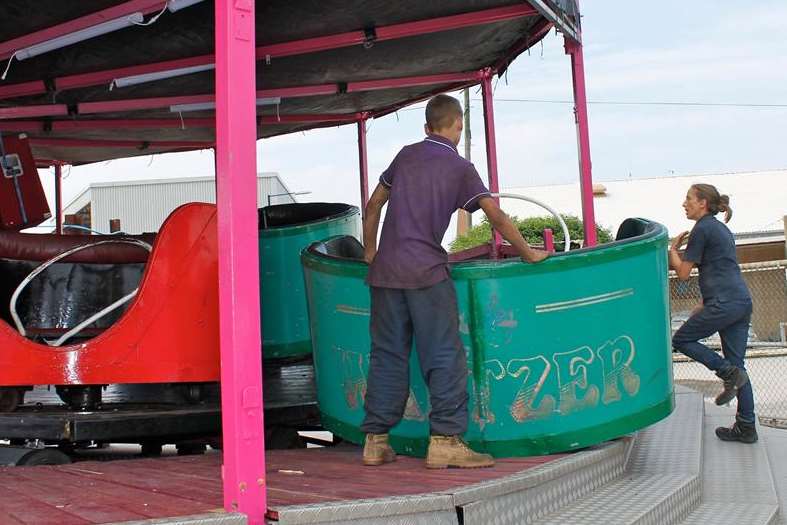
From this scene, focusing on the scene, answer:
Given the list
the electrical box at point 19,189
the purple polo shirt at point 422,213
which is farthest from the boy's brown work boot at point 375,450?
the electrical box at point 19,189

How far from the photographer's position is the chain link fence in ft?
29.6

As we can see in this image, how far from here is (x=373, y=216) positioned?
393 cm

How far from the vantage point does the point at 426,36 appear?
18.6 feet

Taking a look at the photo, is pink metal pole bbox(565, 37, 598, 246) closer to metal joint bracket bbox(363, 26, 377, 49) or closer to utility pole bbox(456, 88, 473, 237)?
metal joint bracket bbox(363, 26, 377, 49)

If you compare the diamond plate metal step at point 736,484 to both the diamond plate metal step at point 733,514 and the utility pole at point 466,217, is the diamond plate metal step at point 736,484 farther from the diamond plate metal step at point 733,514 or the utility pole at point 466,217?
the utility pole at point 466,217

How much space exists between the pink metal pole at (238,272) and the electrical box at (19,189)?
4765 millimetres

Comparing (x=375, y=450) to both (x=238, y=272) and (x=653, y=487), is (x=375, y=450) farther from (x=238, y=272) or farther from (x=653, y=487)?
(x=238, y=272)

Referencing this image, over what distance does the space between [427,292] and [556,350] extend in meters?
0.60

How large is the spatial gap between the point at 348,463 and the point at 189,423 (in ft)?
3.59

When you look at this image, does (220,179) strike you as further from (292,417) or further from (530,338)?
(292,417)

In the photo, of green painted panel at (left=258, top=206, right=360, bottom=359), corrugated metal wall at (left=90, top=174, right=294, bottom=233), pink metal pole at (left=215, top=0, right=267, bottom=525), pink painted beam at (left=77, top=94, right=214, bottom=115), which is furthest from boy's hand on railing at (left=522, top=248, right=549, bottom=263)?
corrugated metal wall at (left=90, top=174, right=294, bottom=233)

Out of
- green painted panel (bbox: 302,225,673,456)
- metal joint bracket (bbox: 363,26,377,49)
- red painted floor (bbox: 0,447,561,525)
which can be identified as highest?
metal joint bracket (bbox: 363,26,377,49)

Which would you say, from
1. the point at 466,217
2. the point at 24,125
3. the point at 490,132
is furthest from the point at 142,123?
the point at 466,217

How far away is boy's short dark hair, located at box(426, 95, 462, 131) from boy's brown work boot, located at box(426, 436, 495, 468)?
4.23ft
